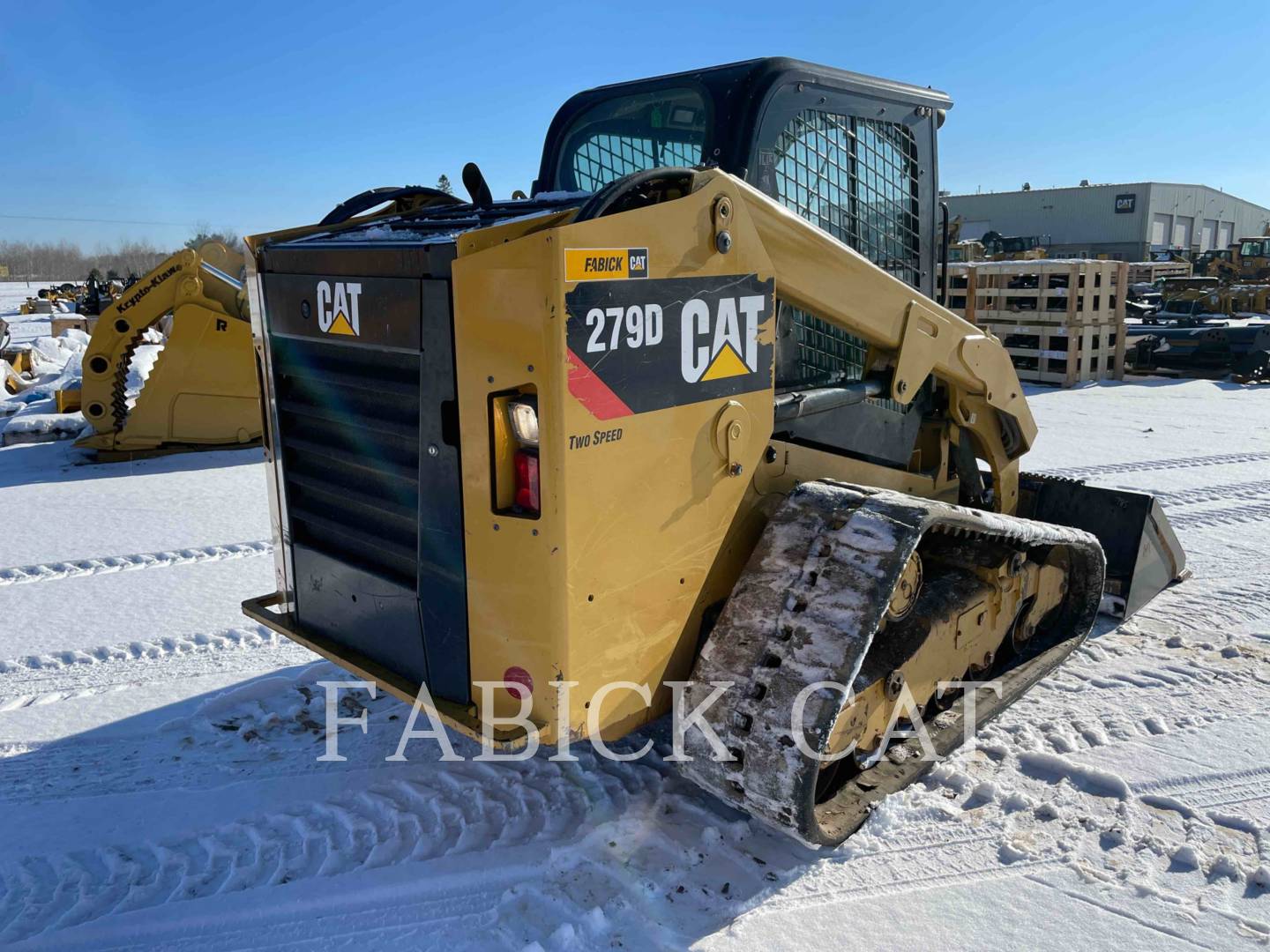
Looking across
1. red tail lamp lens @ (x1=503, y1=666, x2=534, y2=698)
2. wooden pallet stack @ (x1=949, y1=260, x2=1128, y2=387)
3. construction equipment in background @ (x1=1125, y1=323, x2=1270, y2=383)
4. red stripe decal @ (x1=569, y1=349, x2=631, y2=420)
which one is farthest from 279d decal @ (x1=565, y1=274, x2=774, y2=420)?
construction equipment in background @ (x1=1125, y1=323, x2=1270, y2=383)

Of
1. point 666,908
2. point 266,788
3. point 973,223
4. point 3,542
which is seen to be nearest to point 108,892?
point 266,788

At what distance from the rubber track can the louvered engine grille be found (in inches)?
39.8

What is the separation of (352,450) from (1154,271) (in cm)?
3851

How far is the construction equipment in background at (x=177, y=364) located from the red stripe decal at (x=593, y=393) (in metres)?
7.47

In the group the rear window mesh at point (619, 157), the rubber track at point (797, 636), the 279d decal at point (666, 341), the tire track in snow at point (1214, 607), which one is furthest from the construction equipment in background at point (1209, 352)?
the 279d decal at point (666, 341)

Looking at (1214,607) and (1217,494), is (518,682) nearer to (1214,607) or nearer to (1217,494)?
(1214,607)

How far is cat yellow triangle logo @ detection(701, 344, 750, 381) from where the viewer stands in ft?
9.09

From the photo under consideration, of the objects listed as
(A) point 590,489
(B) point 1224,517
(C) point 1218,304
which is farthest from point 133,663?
(C) point 1218,304

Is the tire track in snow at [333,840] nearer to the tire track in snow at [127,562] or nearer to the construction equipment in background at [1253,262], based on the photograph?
the tire track in snow at [127,562]

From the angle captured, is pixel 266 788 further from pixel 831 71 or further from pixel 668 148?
pixel 831 71

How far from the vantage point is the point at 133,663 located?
4441mm

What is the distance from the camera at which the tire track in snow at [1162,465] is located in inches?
312

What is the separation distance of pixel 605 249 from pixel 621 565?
851mm

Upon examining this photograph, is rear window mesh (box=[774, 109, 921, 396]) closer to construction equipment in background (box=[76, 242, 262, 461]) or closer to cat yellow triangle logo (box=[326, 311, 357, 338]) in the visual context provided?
cat yellow triangle logo (box=[326, 311, 357, 338])
